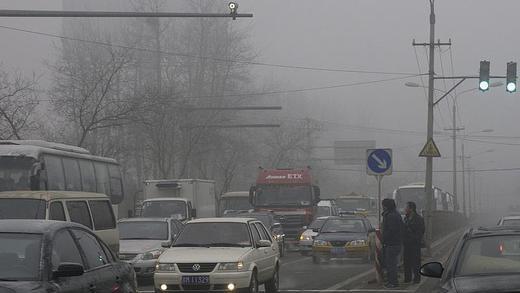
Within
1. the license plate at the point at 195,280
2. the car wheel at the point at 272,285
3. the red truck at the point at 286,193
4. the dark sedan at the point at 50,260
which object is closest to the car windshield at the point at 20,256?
the dark sedan at the point at 50,260

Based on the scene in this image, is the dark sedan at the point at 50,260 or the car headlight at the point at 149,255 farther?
the car headlight at the point at 149,255

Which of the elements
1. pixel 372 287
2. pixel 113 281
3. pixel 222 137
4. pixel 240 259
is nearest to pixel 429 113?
pixel 372 287

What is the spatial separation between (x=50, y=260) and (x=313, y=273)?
13801 mm

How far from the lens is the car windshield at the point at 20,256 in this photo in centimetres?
688

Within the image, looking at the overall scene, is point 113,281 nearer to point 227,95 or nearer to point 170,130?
point 170,130

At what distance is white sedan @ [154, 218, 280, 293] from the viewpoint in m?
12.7

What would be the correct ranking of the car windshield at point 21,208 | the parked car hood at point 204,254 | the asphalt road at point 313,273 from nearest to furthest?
the car windshield at point 21,208
the parked car hood at point 204,254
the asphalt road at point 313,273

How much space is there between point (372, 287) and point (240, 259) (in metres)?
4.15

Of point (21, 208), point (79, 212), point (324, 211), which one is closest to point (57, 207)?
point (21, 208)

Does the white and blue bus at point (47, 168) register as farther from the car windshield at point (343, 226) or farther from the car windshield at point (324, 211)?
the car windshield at point (324, 211)

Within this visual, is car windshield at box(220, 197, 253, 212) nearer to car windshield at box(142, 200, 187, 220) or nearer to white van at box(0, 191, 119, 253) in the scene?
car windshield at box(142, 200, 187, 220)

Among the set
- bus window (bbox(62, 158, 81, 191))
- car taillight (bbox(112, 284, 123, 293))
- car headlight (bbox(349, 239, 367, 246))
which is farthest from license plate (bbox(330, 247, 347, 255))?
car taillight (bbox(112, 284, 123, 293))

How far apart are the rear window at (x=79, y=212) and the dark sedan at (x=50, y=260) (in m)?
4.26

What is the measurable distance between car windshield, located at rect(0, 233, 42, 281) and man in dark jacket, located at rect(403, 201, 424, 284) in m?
10.1
